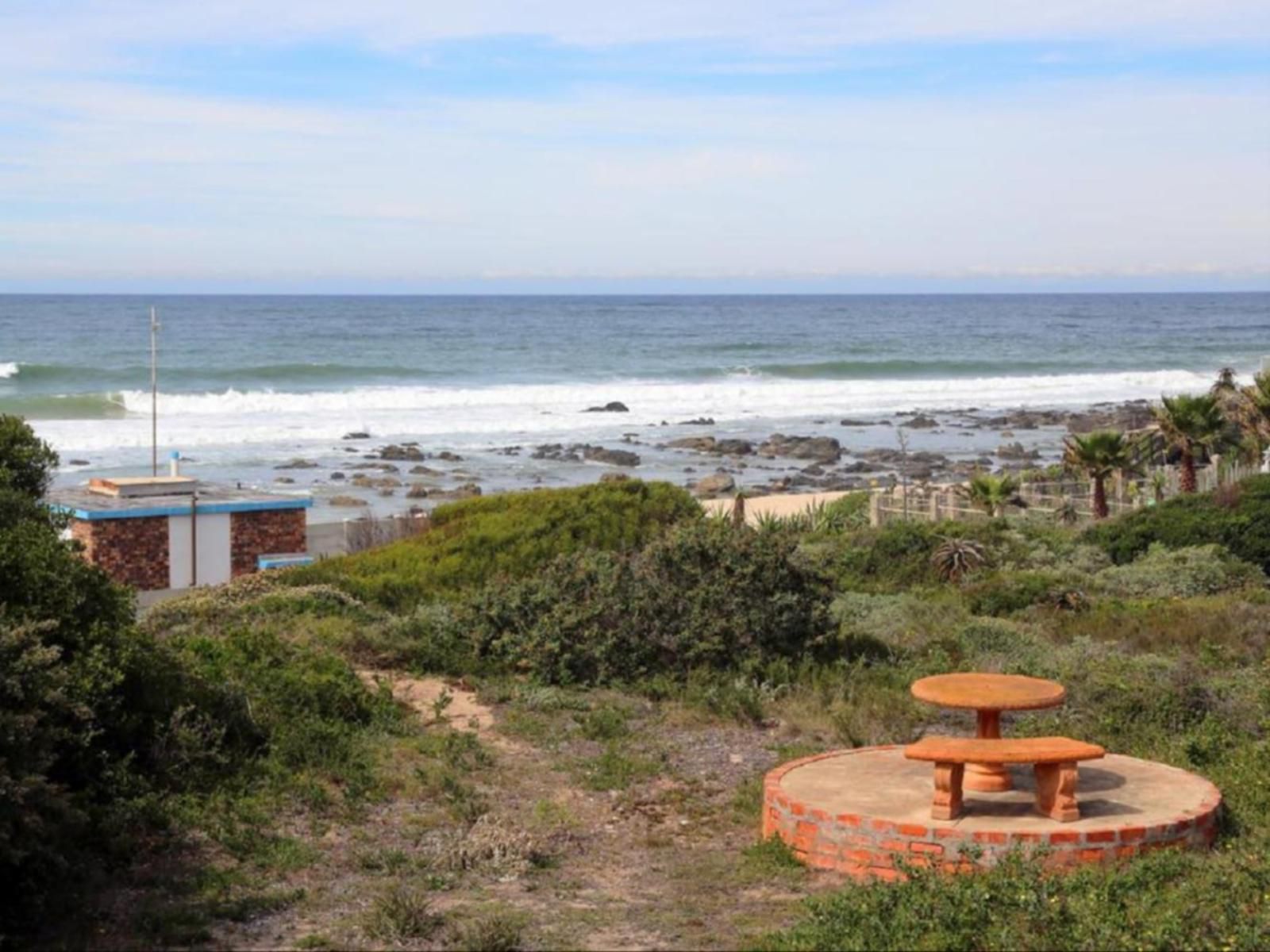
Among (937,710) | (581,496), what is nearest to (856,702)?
(937,710)

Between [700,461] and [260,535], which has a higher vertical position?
[260,535]

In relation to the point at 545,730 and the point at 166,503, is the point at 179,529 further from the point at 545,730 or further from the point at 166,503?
the point at 545,730

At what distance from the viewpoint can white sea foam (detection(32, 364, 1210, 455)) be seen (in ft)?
179

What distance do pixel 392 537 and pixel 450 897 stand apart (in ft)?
44.7

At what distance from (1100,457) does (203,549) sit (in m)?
13.2


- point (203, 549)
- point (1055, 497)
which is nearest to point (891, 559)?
point (1055, 497)

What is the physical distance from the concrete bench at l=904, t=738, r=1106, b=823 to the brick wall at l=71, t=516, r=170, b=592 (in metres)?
13.3

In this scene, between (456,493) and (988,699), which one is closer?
(988,699)

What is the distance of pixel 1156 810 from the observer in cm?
928

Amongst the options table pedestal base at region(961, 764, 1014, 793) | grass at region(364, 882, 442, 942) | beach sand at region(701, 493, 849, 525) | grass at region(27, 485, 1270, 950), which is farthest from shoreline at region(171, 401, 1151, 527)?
grass at region(364, 882, 442, 942)

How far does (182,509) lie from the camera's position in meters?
20.6

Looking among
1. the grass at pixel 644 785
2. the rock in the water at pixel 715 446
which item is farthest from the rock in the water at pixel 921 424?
the grass at pixel 644 785

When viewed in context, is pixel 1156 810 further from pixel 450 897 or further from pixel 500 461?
pixel 500 461

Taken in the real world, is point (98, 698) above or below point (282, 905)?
above
